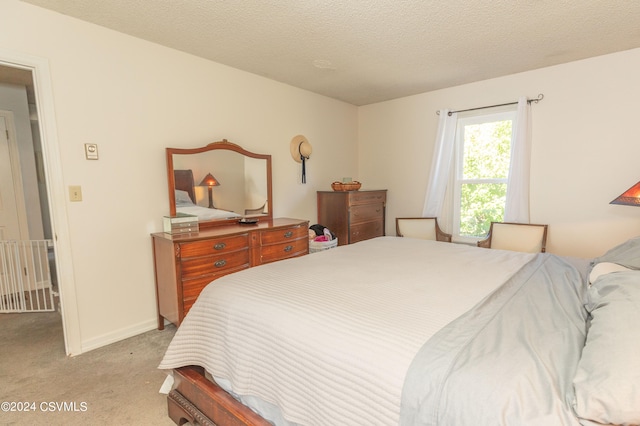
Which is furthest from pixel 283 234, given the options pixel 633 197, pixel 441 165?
pixel 633 197

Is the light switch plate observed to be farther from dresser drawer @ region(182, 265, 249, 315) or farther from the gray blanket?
the gray blanket

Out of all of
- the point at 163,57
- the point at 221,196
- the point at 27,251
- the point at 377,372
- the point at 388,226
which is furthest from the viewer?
the point at 388,226

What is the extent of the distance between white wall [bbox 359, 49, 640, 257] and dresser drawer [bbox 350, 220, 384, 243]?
1777 millimetres

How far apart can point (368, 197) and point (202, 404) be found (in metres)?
3.15

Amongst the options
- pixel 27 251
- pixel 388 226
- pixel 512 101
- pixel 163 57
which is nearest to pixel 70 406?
pixel 163 57

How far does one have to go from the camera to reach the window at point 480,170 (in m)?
3.58

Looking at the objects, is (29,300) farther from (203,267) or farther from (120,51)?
(120,51)

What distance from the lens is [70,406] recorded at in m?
1.76

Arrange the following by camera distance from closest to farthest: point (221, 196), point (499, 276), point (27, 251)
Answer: point (499, 276) < point (221, 196) < point (27, 251)

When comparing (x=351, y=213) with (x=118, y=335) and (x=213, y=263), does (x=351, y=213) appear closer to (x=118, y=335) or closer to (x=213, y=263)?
(x=213, y=263)

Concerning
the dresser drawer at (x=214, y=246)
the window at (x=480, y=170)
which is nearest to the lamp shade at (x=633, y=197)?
the window at (x=480, y=170)

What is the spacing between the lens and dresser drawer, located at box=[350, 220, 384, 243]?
12.9 feet

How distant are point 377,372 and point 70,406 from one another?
1.90 m

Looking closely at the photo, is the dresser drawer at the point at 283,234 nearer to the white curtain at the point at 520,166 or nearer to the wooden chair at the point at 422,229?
the wooden chair at the point at 422,229
